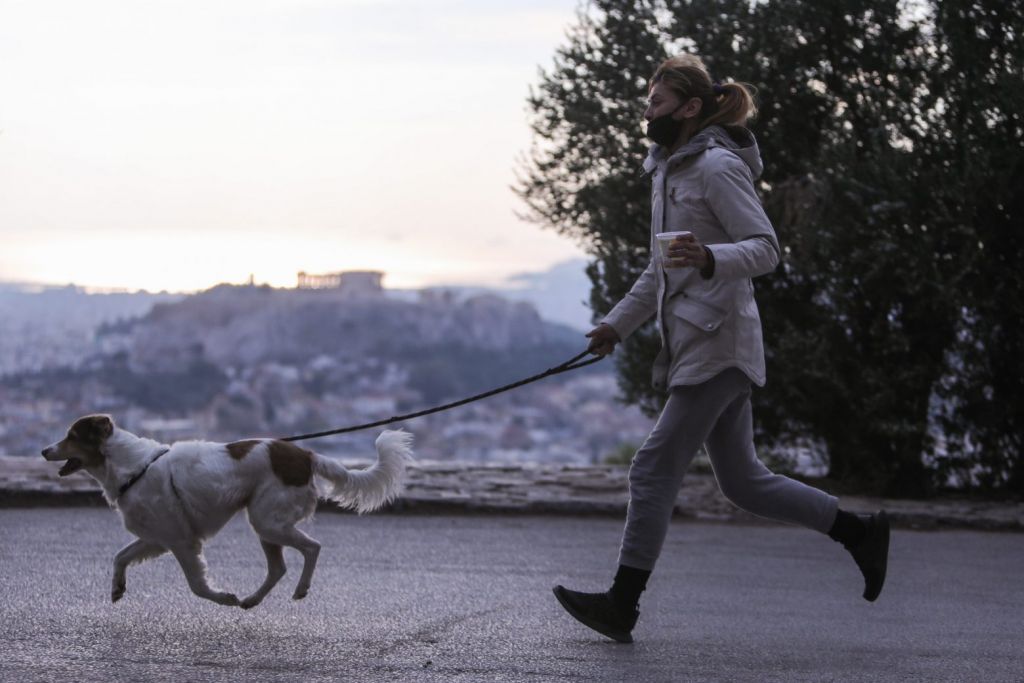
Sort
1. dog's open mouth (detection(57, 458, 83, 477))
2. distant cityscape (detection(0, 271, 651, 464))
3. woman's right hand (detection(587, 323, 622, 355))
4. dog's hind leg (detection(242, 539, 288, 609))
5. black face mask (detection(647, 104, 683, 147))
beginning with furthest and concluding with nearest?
distant cityscape (detection(0, 271, 651, 464)) → dog's hind leg (detection(242, 539, 288, 609)) → dog's open mouth (detection(57, 458, 83, 477)) → woman's right hand (detection(587, 323, 622, 355)) → black face mask (detection(647, 104, 683, 147))

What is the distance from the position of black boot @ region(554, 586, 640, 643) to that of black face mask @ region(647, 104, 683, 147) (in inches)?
78.5

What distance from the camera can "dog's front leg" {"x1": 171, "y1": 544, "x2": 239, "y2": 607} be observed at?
6125 millimetres

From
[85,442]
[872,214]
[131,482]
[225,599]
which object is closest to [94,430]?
[85,442]

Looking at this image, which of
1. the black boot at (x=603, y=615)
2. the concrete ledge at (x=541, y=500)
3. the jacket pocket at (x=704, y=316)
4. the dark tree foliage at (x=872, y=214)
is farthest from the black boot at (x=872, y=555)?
the dark tree foliage at (x=872, y=214)

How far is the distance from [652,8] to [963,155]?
400 cm

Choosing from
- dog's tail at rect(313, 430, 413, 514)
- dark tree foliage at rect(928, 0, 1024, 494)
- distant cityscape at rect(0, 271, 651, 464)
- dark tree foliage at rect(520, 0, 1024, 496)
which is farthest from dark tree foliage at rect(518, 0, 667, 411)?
distant cityscape at rect(0, 271, 651, 464)

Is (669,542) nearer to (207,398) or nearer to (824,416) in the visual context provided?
(824,416)

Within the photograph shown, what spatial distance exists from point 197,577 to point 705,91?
310cm

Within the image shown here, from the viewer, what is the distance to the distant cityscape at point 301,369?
89.5 feet

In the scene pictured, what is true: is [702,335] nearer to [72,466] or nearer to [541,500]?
[72,466]

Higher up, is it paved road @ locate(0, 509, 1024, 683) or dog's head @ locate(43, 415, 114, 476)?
dog's head @ locate(43, 415, 114, 476)

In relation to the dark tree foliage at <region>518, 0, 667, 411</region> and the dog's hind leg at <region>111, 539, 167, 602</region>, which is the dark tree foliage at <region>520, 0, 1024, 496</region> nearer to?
the dark tree foliage at <region>518, 0, 667, 411</region>

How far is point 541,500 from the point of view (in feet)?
36.4

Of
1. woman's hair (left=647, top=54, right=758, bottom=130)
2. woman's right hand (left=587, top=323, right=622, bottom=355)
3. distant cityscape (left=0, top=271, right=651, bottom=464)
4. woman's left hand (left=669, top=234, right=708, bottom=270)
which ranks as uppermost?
woman's hair (left=647, top=54, right=758, bottom=130)
